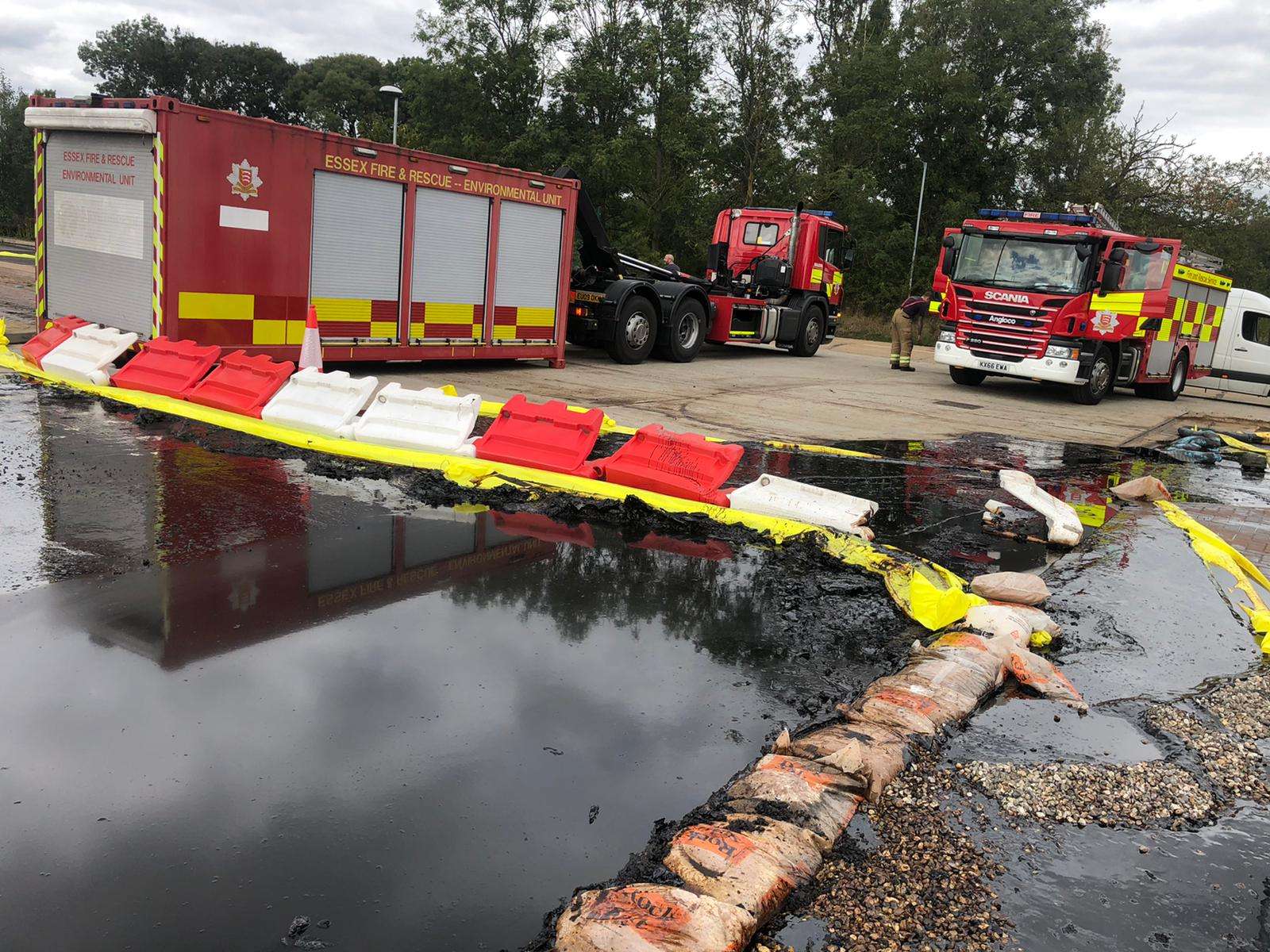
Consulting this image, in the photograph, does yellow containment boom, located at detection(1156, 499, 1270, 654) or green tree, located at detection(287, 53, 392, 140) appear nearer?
yellow containment boom, located at detection(1156, 499, 1270, 654)

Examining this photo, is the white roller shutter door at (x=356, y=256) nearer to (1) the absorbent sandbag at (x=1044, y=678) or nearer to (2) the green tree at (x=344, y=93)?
(1) the absorbent sandbag at (x=1044, y=678)

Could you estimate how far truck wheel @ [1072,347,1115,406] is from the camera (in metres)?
15.6

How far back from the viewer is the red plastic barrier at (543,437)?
7148mm

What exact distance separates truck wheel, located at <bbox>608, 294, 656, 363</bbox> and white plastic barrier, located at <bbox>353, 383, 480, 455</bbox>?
27.5 ft

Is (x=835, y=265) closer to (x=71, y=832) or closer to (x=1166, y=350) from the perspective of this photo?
(x=1166, y=350)

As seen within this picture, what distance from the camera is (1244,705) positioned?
4227 mm

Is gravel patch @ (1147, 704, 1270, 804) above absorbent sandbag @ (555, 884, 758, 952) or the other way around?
the other way around

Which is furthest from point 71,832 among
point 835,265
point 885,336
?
point 885,336

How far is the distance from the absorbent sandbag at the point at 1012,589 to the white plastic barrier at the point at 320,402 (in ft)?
15.6

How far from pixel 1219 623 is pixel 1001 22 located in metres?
40.8

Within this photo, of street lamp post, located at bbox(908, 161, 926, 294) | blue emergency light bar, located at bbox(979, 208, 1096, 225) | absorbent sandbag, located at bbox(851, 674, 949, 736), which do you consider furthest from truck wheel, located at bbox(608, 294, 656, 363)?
street lamp post, located at bbox(908, 161, 926, 294)

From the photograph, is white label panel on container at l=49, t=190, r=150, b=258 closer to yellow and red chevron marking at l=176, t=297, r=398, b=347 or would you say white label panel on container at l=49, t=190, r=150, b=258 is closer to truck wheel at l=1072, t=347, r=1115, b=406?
yellow and red chevron marking at l=176, t=297, r=398, b=347

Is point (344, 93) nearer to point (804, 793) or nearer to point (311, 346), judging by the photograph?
point (311, 346)

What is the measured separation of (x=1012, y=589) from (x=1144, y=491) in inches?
159
